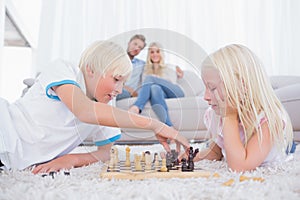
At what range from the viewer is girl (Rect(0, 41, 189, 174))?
1039 millimetres

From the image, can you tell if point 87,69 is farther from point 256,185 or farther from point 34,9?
point 34,9

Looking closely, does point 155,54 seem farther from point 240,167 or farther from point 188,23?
point 188,23

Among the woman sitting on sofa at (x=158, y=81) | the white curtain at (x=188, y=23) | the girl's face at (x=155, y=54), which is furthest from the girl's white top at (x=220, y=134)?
the white curtain at (x=188, y=23)

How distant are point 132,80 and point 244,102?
0.33 m

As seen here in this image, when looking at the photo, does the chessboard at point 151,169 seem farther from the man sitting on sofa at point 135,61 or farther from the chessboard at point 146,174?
the man sitting on sofa at point 135,61

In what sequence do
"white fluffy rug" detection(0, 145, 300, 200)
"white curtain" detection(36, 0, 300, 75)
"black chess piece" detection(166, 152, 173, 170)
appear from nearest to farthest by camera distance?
"white fluffy rug" detection(0, 145, 300, 200) → "black chess piece" detection(166, 152, 173, 170) → "white curtain" detection(36, 0, 300, 75)

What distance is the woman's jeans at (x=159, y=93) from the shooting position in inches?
50.9

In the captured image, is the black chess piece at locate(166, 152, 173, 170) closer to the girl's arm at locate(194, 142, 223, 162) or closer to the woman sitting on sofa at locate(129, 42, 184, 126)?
the woman sitting on sofa at locate(129, 42, 184, 126)

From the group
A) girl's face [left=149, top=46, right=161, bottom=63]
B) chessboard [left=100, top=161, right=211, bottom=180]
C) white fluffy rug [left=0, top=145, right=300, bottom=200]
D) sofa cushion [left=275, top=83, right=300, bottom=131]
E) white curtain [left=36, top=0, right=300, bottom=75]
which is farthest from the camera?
white curtain [left=36, top=0, right=300, bottom=75]

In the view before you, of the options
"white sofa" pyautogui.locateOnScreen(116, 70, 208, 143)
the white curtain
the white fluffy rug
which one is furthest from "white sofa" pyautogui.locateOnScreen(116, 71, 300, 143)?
the white curtain

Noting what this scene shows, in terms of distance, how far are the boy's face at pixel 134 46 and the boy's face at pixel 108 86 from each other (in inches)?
2.8

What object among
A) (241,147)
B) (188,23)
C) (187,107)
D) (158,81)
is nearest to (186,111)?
(187,107)

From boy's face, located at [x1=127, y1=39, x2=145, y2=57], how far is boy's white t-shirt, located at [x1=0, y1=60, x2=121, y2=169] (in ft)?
0.58

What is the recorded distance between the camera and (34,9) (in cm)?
330
